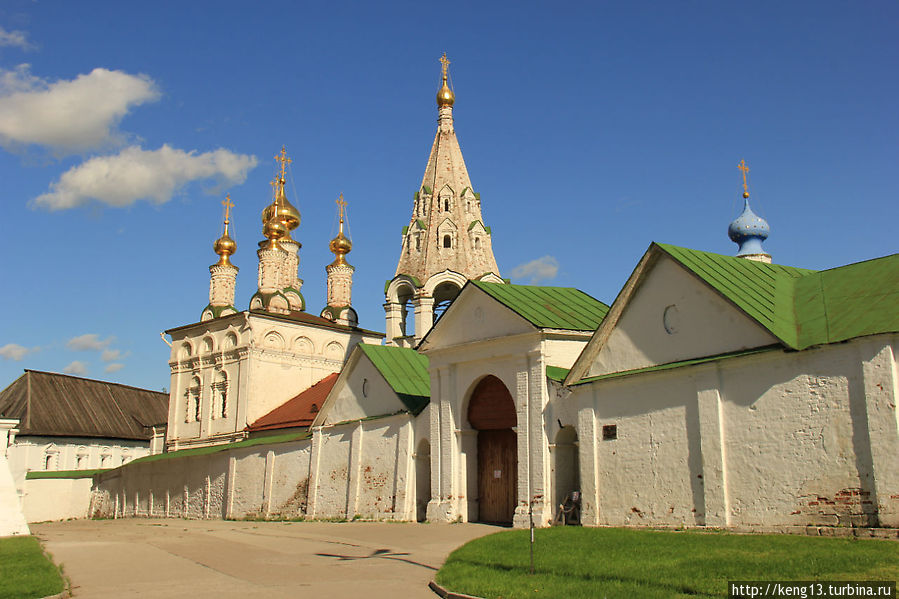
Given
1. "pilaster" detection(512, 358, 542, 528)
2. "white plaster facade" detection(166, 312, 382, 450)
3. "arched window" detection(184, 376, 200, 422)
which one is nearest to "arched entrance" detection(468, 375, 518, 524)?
"pilaster" detection(512, 358, 542, 528)

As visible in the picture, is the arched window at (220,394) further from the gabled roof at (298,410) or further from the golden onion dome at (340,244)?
the golden onion dome at (340,244)

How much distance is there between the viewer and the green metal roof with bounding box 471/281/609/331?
62.3 ft

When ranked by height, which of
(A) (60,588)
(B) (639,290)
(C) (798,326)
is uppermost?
(B) (639,290)

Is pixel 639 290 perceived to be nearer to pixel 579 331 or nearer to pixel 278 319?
pixel 579 331

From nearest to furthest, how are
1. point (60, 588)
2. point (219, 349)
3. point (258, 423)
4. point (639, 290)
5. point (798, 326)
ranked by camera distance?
point (60, 588) → point (798, 326) → point (639, 290) → point (258, 423) → point (219, 349)

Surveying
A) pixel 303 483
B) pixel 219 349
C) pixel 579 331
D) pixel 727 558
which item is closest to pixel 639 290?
pixel 579 331

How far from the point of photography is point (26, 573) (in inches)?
415

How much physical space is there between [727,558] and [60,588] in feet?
24.3

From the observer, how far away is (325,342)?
123ft

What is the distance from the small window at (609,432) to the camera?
53.2 feet

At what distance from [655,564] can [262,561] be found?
5741mm

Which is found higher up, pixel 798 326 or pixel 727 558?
pixel 798 326

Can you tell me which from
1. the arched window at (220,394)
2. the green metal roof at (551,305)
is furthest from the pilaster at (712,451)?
the arched window at (220,394)

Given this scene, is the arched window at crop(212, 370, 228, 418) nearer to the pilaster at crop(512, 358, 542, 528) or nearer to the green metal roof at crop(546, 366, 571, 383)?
the pilaster at crop(512, 358, 542, 528)
